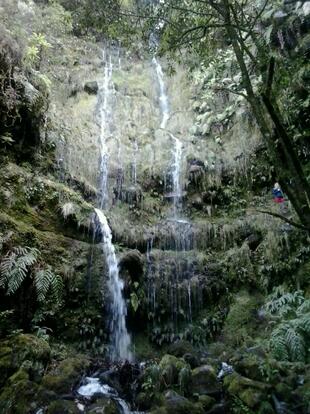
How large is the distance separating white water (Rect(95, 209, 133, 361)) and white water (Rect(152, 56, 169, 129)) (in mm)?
5619

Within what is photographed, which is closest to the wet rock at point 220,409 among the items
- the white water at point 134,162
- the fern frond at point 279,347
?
the fern frond at point 279,347

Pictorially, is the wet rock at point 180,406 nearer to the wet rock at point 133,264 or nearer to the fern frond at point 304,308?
the fern frond at point 304,308

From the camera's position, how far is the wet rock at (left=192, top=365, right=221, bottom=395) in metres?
4.92

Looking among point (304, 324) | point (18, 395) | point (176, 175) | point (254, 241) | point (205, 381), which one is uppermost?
point (176, 175)

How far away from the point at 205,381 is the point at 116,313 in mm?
2851

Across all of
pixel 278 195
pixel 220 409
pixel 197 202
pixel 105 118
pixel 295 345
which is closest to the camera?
pixel 220 409

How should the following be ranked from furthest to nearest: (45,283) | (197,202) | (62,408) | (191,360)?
(197,202) → (45,283) → (191,360) → (62,408)

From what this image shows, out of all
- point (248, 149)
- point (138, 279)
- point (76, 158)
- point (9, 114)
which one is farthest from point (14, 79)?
point (248, 149)

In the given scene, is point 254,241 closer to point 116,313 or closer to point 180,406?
point 116,313

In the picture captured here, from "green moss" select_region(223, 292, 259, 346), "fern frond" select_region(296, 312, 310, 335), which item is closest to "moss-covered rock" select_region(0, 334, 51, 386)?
"fern frond" select_region(296, 312, 310, 335)

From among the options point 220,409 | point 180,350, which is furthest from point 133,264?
point 220,409

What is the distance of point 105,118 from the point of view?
12.3 metres

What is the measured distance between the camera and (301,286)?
7.52 meters

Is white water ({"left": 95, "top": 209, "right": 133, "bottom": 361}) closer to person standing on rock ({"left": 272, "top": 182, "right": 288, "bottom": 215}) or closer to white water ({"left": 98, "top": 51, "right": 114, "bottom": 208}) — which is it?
white water ({"left": 98, "top": 51, "right": 114, "bottom": 208})
